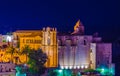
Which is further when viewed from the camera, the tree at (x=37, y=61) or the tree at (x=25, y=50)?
the tree at (x=25, y=50)

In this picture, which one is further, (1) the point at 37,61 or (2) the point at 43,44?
(2) the point at 43,44

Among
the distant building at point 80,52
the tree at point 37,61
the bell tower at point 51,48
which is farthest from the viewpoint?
the distant building at point 80,52

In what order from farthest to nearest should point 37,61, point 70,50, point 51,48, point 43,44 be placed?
point 70,50, point 43,44, point 51,48, point 37,61

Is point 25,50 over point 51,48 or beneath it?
beneath

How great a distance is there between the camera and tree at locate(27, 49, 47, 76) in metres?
27.0

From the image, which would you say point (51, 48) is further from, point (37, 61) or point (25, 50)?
point (37, 61)

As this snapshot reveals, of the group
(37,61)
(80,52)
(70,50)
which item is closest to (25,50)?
(37,61)

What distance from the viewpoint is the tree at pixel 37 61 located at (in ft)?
88.7

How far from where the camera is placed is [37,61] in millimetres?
27484

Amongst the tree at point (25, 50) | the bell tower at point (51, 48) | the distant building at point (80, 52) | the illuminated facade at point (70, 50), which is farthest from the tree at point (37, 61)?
the distant building at point (80, 52)

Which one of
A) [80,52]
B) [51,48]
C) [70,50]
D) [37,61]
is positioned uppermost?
Result: [51,48]

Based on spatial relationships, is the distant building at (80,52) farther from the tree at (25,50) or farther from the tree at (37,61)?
the tree at (25,50)

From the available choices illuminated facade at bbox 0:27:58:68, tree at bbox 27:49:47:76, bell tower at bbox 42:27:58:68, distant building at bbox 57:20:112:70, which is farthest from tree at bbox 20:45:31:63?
distant building at bbox 57:20:112:70

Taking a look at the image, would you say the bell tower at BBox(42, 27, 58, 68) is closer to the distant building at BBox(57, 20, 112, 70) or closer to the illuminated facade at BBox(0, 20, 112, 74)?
the illuminated facade at BBox(0, 20, 112, 74)
